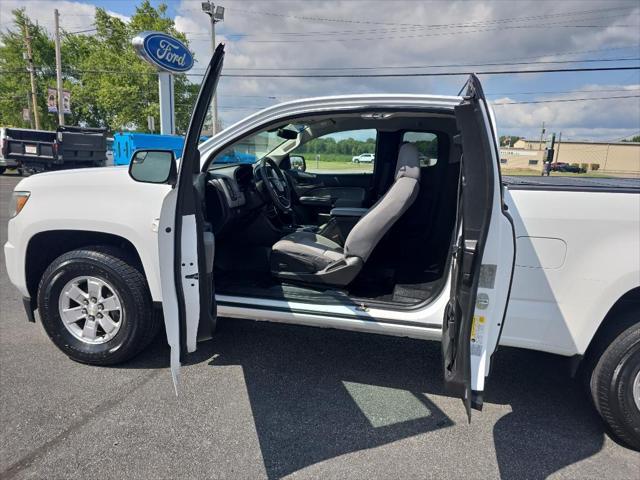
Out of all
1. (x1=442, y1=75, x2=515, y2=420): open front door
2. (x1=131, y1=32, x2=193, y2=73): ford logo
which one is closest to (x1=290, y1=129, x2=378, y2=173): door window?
(x1=442, y1=75, x2=515, y2=420): open front door

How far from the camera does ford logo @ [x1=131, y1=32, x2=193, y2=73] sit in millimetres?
11352

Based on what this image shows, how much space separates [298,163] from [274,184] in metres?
1.73

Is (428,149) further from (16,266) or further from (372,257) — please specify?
(16,266)

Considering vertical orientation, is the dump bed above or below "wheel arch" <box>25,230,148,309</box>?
above

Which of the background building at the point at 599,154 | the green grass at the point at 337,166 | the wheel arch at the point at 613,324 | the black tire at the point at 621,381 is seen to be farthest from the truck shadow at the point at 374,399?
the background building at the point at 599,154

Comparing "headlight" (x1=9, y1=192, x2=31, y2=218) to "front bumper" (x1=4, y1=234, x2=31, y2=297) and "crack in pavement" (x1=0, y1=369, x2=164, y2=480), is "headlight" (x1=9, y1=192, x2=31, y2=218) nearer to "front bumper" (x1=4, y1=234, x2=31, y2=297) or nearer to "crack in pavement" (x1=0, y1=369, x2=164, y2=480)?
"front bumper" (x1=4, y1=234, x2=31, y2=297)

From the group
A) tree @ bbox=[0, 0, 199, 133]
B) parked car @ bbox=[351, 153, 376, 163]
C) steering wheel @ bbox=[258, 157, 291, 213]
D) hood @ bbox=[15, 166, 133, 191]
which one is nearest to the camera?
hood @ bbox=[15, 166, 133, 191]

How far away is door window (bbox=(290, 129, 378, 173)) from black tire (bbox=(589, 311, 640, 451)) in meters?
3.27

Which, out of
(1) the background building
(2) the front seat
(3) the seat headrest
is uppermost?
(1) the background building

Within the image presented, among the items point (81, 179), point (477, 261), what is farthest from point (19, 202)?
point (477, 261)

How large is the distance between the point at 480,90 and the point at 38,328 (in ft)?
12.4

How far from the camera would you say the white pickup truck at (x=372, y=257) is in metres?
2.04

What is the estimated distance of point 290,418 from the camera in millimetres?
2461

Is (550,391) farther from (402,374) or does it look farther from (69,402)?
(69,402)
